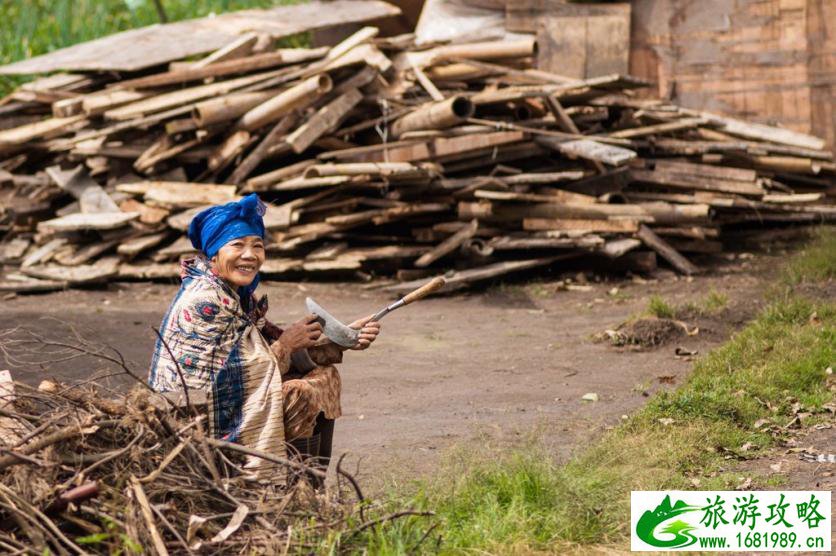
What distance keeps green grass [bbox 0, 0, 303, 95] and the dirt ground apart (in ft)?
26.2

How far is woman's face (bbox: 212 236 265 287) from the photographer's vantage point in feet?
15.1

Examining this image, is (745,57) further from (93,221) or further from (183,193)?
Result: (93,221)

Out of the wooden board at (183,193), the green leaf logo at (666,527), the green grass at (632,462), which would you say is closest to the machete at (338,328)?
the green grass at (632,462)

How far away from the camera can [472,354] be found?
904 cm

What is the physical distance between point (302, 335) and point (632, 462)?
6.43 ft

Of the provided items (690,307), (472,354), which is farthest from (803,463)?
(690,307)

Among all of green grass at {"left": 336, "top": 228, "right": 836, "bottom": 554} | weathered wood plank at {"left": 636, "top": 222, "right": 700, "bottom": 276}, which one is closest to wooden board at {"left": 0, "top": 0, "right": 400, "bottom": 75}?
weathered wood plank at {"left": 636, "top": 222, "right": 700, "bottom": 276}

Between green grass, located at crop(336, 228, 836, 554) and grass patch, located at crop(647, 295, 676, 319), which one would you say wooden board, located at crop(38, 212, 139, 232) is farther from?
green grass, located at crop(336, 228, 836, 554)

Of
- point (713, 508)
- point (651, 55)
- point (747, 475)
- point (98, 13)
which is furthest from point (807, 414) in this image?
point (98, 13)

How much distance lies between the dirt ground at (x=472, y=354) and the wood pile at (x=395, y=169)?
1.57 feet

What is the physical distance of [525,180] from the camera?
1184 cm

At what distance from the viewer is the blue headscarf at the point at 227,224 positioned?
4.63m

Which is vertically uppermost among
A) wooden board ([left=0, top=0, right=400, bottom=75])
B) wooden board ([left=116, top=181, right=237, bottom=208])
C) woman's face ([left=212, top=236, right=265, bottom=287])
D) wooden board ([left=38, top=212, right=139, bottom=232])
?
wooden board ([left=0, top=0, right=400, bottom=75])

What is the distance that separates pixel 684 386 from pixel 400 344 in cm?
297
